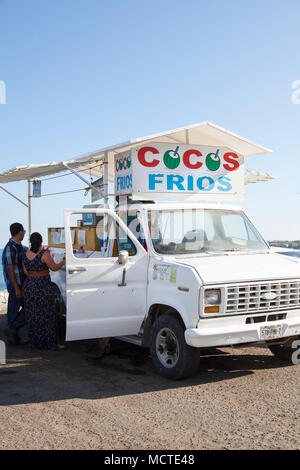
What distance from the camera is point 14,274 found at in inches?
310

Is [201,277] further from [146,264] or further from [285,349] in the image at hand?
[285,349]

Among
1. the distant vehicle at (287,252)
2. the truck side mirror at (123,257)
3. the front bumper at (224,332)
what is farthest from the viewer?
the distant vehicle at (287,252)

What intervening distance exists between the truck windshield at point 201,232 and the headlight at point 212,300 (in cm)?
108

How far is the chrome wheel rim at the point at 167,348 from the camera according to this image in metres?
5.70

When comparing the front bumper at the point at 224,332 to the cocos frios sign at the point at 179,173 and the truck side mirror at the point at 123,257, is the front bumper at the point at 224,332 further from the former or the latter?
the cocos frios sign at the point at 179,173

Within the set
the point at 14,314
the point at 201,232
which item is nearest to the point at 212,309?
the point at 201,232

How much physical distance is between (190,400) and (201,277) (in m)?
1.30

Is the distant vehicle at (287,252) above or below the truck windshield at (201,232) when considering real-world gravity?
below

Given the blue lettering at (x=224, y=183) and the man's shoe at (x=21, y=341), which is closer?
the man's shoe at (x=21, y=341)

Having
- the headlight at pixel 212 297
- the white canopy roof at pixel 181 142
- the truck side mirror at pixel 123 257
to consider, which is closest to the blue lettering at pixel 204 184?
the white canopy roof at pixel 181 142

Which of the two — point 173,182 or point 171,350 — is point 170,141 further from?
point 171,350

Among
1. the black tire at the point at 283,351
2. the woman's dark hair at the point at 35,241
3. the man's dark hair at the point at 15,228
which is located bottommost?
the black tire at the point at 283,351

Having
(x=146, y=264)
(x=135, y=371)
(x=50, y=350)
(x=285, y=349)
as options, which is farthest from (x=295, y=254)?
(x=50, y=350)
